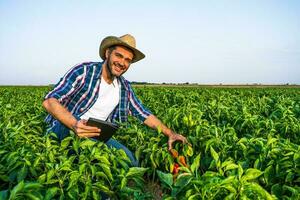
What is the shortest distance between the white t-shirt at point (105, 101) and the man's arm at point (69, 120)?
0.60m

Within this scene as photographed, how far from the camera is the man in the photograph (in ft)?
14.4

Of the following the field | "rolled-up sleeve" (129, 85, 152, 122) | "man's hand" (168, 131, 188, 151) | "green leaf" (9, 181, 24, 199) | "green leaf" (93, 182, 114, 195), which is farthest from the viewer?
"rolled-up sleeve" (129, 85, 152, 122)

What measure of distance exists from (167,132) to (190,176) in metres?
2.00

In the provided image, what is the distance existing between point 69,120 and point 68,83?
684mm

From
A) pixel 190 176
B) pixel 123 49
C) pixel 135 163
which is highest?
pixel 123 49

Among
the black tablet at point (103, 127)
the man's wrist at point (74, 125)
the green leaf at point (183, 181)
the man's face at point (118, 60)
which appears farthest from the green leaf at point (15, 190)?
the man's face at point (118, 60)

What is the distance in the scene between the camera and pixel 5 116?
269 inches

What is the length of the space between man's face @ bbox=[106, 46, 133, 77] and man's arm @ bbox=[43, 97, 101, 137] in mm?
746

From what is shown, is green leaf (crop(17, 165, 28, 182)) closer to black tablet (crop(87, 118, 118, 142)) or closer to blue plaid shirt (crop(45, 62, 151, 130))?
black tablet (crop(87, 118, 118, 142))

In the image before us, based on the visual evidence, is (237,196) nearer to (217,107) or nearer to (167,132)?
(167,132)

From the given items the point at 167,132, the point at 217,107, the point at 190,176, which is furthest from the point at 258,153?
the point at 217,107

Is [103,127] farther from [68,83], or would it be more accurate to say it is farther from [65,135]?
[68,83]

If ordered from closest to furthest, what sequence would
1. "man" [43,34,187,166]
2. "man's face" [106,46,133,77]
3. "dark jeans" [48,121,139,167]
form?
"dark jeans" [48,121,139,167] → "man" [43,34,187,166] → "man's face" [106,46,133,77]

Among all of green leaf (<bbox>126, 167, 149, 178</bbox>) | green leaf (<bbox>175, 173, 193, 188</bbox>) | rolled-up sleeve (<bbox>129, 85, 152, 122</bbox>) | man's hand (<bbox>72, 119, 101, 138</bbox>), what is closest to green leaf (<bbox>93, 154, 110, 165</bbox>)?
green leaf (<bbox>126, 167, 149, 178</bbox>)
